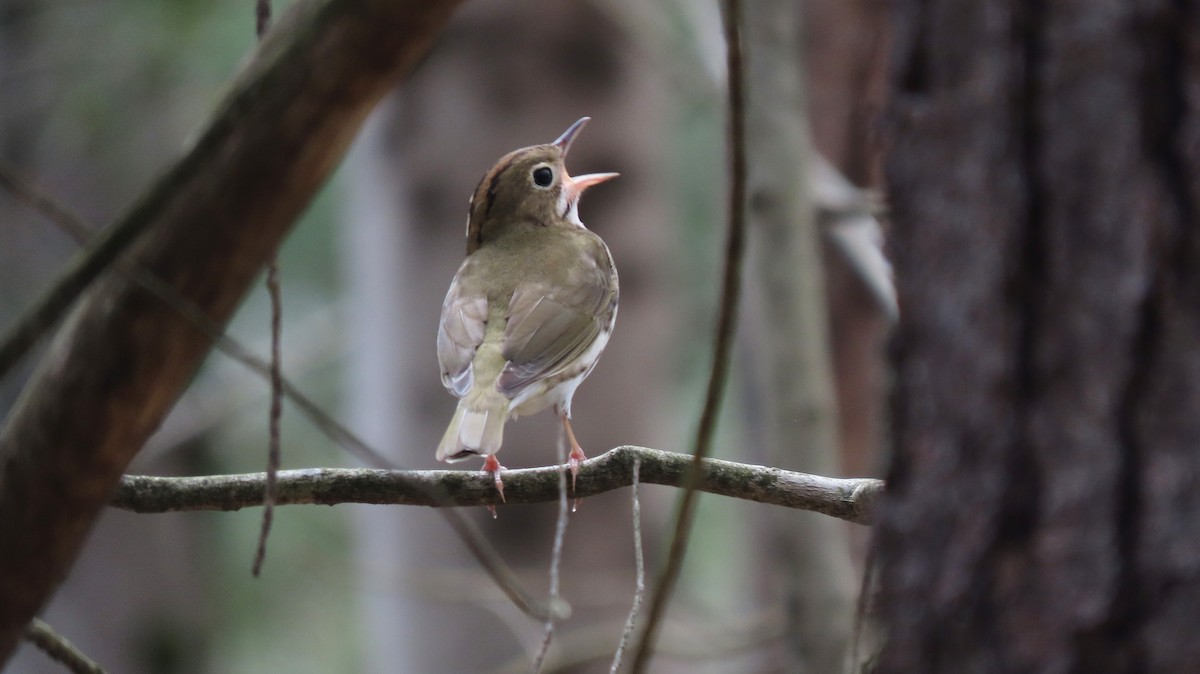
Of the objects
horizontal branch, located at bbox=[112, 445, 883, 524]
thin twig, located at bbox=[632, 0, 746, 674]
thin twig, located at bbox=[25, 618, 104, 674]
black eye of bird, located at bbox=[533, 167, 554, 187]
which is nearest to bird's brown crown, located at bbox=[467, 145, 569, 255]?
black eye of bird, located at bbox=[533, 167, 554, 187]

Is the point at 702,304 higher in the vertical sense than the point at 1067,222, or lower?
higher

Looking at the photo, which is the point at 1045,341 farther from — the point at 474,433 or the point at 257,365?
the point at 474,433

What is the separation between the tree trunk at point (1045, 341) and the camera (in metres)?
1.27

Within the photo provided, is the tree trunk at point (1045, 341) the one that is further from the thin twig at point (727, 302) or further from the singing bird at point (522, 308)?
the singing bird at point (522, 308)

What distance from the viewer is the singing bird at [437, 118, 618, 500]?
3.21 m

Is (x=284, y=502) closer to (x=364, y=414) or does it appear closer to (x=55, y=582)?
(x=55, y=582)

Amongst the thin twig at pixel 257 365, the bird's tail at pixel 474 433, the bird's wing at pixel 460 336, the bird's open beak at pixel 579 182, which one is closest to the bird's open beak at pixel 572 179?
the bird's open beak at pixel 579 182

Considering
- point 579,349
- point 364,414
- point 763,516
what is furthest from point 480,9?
point 579,349

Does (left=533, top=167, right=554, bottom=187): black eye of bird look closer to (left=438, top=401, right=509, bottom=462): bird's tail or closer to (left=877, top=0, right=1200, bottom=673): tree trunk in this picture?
(left=438, top=401, right=509, bottom=462): bird's tail

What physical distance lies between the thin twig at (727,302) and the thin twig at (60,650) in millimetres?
1319

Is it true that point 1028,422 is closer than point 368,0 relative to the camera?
Yes

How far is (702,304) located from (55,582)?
10959 millimetres

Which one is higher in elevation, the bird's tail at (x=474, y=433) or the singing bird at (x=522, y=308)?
the singing bird at (x=522, y=308)

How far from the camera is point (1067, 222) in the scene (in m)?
1.32
